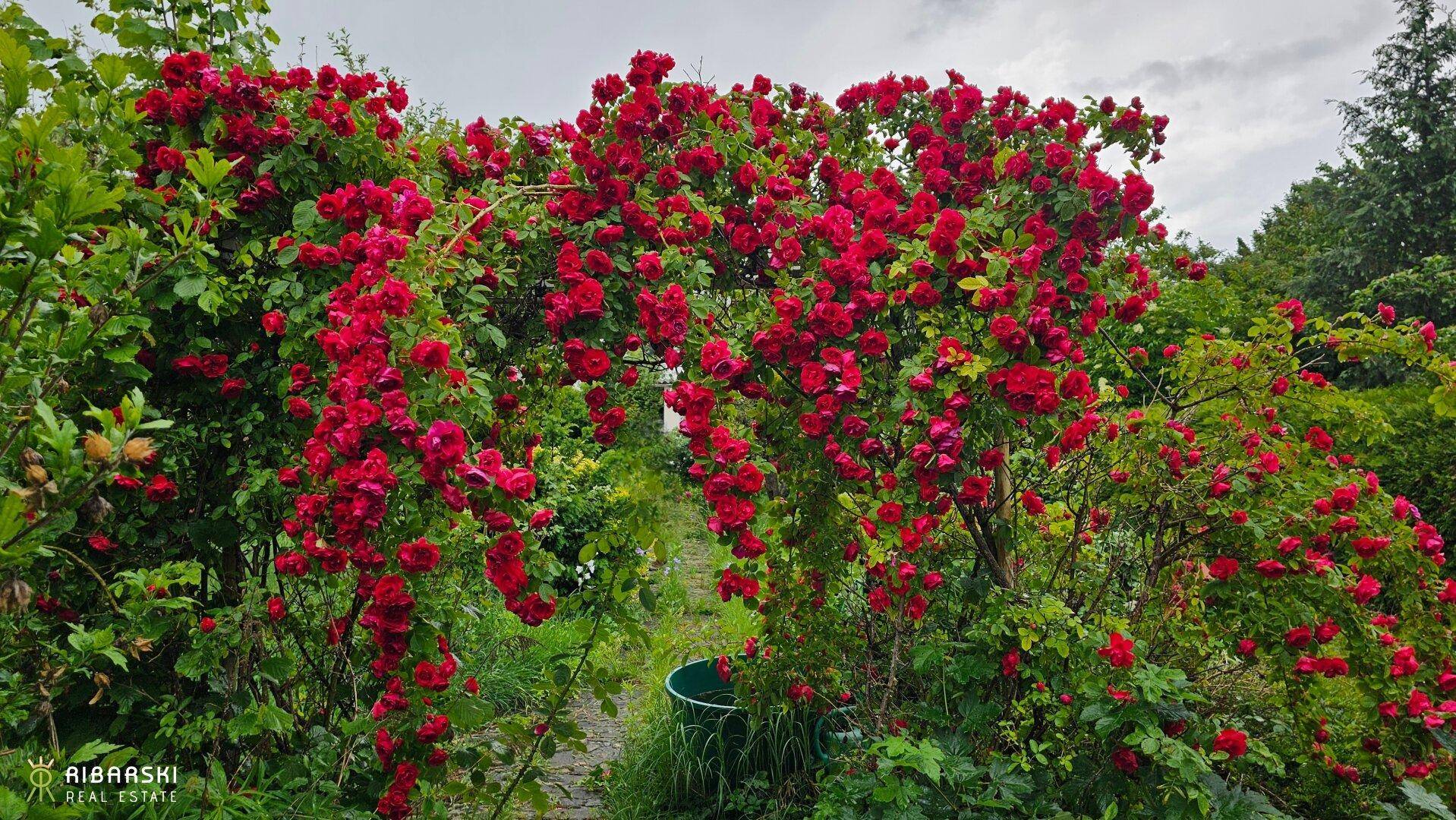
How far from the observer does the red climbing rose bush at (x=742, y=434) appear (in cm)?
177

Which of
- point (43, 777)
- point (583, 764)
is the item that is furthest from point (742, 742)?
point (43, 777)

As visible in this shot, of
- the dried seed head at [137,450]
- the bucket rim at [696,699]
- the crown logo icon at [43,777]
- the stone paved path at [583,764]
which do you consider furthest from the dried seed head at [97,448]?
the bucket rim at [696,699]

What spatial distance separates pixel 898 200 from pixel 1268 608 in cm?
163

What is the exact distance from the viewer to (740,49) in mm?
3176

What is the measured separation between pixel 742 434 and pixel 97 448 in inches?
56.1

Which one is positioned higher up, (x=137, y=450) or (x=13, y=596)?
(x=137, y=450)

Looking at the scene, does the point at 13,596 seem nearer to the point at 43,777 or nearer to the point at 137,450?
the point at 137,450

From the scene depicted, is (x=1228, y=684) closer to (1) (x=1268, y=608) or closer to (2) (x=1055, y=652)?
(1) (x=1268, y=608)

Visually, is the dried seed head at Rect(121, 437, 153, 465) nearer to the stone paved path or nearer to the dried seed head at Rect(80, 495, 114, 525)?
the dried seed head at Rect(80, 495, 114, 525)

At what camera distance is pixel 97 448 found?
101cm

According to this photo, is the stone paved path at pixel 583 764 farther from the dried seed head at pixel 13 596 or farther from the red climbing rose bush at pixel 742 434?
the dried seed head at pixel 13 596

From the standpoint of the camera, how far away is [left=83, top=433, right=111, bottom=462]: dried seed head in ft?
3.28

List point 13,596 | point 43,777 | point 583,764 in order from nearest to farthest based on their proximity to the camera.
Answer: point 13,596 < point 43,777 < point 583,764

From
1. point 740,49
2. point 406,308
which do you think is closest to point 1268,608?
point 406,308
